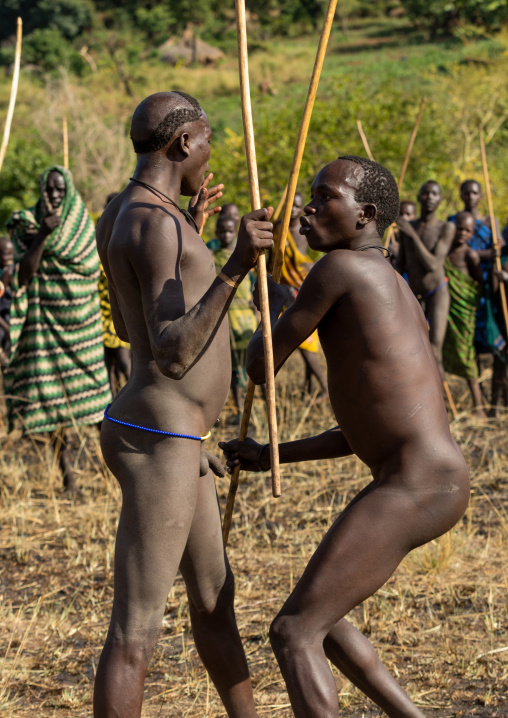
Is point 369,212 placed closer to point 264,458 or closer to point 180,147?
point 180,147

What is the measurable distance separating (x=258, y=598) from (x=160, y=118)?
2259 millimetres

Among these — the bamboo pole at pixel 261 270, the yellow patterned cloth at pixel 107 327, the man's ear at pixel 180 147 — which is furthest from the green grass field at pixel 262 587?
the man's ear at pixel 180 147

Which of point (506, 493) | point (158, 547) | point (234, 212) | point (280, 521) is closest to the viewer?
point (158, 547)

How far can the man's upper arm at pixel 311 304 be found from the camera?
2252mm

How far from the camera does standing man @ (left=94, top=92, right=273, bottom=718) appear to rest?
2.16 meters

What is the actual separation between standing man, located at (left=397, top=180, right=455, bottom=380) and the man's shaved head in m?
4.90

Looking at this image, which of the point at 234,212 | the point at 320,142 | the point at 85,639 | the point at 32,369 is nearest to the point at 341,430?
the point at 85,639

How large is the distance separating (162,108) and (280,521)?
9.38ft

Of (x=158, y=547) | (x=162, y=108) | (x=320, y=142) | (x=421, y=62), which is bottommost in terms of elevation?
(x=158, y=547)

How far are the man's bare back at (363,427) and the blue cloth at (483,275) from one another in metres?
5.06

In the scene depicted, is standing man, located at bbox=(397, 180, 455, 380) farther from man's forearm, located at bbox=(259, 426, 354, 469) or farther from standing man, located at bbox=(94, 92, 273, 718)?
standing man, located at bbox=(94, 92, 273, 718)

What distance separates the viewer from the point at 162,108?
2301 mm

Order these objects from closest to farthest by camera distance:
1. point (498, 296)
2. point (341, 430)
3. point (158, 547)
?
point (158, 547) < point (341, 430) < point (498, 296)

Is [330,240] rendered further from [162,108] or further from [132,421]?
[132,421]
